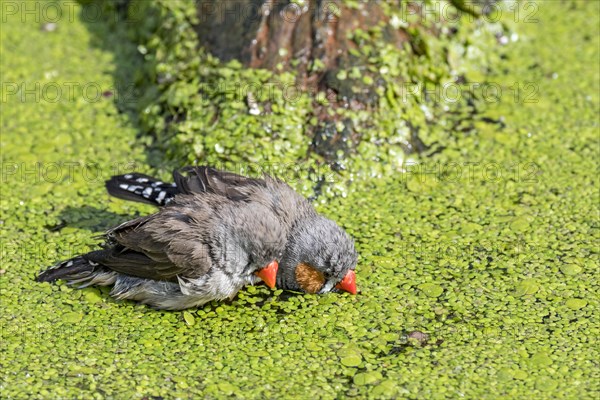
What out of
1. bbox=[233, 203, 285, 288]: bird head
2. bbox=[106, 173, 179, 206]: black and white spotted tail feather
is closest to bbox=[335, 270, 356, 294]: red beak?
bbox=[233, 203, 285, 288]: bird head

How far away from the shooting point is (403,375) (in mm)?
4492

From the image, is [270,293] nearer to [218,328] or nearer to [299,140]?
[218,328]

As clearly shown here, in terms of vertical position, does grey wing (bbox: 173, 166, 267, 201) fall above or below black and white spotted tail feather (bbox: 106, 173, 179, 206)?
above

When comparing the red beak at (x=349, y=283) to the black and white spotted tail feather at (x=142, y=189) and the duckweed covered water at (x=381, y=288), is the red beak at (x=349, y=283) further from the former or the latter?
the black and white spotted tail feather at (x=142, y=189)

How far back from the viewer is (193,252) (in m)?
4.84

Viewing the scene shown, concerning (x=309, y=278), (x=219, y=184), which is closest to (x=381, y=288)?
(x=309, y=278)

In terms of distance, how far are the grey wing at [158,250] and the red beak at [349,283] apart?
78 centimetres

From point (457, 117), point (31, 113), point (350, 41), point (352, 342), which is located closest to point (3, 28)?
point (31, 113)

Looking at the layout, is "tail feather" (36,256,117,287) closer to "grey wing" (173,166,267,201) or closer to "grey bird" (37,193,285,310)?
"grey bird" (37,193,285,310)

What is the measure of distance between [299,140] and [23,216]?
195cm

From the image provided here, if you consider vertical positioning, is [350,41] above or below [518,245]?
above

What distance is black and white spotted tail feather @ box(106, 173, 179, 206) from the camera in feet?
17.9

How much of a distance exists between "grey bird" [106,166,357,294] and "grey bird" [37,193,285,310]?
0.09m

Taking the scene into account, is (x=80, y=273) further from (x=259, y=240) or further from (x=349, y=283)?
(x=349, y=283)
